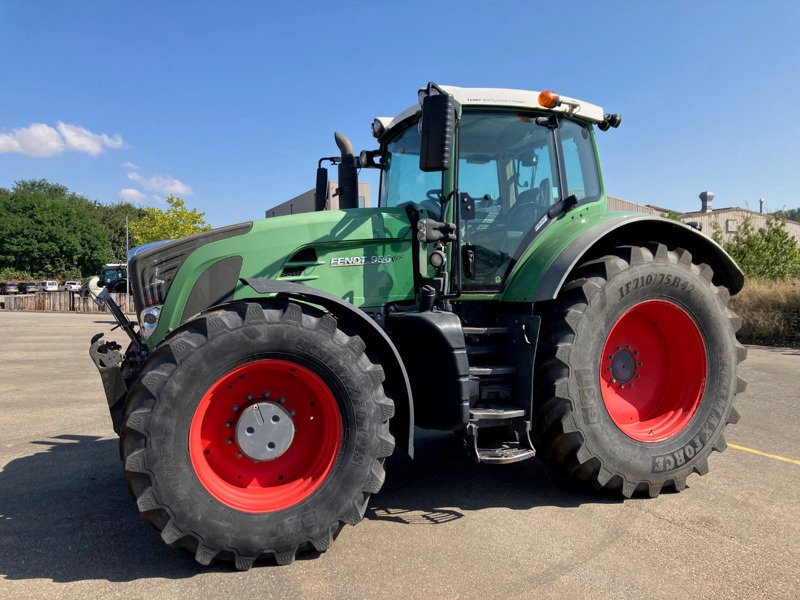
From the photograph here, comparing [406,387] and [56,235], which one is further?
[56,235]

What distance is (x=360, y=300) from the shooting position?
3.71 metres

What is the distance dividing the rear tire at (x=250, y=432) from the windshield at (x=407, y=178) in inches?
51.6

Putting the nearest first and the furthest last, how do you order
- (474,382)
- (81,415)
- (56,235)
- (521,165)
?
1. (474,382)
2. (521,165)
3. (81,415)
4. (56,235)

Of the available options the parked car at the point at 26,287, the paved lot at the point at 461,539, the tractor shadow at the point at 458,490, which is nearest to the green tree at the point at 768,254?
the paved lot at the point at 461,539

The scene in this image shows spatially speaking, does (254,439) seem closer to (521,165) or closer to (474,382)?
(474,382)

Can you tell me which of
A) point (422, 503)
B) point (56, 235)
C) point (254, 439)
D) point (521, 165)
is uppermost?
point (56, 235)

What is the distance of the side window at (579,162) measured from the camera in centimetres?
425

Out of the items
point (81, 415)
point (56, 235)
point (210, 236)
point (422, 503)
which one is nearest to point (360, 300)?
point (210, 236)

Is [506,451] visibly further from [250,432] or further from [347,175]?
[347,175]

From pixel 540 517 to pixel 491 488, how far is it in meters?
0.55

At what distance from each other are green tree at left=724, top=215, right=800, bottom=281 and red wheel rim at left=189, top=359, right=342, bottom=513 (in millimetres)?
18742

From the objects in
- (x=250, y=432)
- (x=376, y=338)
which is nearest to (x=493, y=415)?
(x=376, y=338)

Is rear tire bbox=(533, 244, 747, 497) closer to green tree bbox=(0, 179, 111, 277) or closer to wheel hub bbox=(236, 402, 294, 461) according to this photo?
wheel hub bbox=(236, 402, 294, 461)

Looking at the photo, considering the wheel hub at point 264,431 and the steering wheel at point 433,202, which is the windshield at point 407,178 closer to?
the steering wheel at point 433,202
